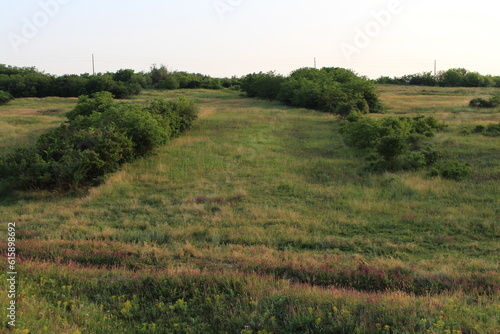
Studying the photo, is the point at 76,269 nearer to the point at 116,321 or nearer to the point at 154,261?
the point at 154,261

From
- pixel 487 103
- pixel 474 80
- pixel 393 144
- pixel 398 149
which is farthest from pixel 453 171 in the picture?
pixel 474 80

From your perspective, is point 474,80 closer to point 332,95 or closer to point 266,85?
point 266,85

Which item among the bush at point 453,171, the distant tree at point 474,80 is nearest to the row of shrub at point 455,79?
the distant tree at point 474,80

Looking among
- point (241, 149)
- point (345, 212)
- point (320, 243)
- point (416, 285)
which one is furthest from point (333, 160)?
point (416, 285)

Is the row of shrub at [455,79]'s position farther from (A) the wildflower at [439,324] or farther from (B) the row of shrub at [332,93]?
(A) the wildflower at [439,324]

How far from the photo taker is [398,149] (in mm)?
16766

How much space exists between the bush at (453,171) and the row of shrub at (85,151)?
12376 millimetres

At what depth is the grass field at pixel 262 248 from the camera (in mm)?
4504

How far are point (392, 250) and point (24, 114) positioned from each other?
132 feet

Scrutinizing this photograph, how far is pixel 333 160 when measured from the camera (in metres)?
18.8

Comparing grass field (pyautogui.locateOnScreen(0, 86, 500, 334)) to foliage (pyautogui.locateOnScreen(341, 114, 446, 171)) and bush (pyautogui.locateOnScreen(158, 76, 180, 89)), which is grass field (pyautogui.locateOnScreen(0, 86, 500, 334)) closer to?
foliage (pyautogui.locateOnScreen(341, 114, 446, 171))

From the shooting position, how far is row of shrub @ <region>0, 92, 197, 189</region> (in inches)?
598

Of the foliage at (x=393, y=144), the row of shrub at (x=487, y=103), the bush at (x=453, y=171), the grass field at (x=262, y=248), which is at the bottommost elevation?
the grass field at (x=262, y=248)

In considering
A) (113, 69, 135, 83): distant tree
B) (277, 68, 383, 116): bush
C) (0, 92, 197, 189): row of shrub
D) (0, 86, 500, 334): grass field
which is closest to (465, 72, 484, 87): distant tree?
(277, 68, 383, 116): bush
